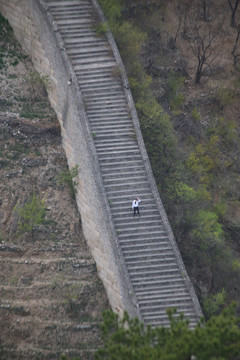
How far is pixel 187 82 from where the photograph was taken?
25812 millimetres

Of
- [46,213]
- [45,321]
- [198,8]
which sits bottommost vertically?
[45,321]

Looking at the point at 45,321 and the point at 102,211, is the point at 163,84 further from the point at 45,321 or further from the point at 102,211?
the point at 45,321

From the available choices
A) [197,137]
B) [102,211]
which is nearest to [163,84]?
[197,137]

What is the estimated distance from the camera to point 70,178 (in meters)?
21.8

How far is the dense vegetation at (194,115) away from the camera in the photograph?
818 inches

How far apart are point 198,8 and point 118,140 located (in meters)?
10.9

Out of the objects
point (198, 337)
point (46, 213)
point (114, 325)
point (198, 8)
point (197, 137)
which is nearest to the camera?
point (198, 337)

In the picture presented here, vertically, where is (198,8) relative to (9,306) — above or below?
above

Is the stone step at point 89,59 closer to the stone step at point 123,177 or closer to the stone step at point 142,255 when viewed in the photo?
the stone step at point 123,177

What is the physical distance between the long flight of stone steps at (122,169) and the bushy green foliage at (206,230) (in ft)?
5.64

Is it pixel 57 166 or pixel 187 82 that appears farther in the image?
pixel 187 82

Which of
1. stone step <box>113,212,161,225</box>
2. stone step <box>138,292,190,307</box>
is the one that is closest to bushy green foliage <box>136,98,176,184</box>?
stone step <box>113,212,161,225</box>

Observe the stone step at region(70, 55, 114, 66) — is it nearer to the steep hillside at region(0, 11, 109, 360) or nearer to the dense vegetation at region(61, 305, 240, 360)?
the steep hillside at region(0, 11, 109, 360)

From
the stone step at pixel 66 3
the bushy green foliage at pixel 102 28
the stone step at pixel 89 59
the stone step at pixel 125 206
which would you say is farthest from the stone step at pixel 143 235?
the stone step at pixel 66 3
